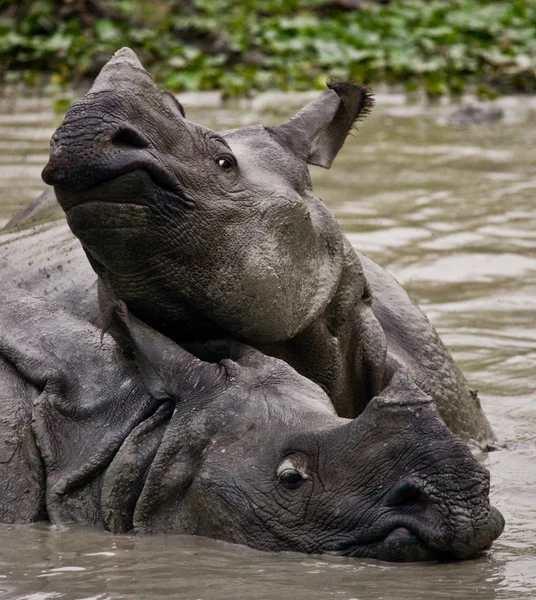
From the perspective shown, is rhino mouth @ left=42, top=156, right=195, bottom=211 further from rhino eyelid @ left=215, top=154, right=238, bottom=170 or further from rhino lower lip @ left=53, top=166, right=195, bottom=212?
rhino eyelid @ left=215, top=154, right=238, bottom=170

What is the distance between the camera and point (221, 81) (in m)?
15.2

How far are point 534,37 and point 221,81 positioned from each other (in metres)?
4.39

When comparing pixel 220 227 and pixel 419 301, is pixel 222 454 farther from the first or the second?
pixel 419 301

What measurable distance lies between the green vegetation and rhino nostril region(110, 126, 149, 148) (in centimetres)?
1118

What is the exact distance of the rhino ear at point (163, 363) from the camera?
3871 millimetres

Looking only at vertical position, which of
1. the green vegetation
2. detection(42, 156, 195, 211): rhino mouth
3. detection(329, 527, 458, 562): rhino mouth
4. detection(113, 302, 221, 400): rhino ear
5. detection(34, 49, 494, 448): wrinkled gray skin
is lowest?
the green vegetation

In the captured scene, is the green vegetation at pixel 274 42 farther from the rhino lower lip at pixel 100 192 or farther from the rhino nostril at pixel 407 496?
the rhino nostril at pixel 407 496

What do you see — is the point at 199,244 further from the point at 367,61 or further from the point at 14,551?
the point at 367,61

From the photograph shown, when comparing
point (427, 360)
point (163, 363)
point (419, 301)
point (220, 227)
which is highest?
point (220, 227)

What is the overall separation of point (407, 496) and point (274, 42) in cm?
1371

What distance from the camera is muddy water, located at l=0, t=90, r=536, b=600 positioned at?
337cm

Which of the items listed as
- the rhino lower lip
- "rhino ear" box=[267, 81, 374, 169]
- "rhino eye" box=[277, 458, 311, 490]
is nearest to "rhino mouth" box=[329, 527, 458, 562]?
"rhino eye" box=[277, 458, 311, 490]

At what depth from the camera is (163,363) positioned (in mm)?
3902

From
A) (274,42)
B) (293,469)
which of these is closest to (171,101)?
(293,469)
